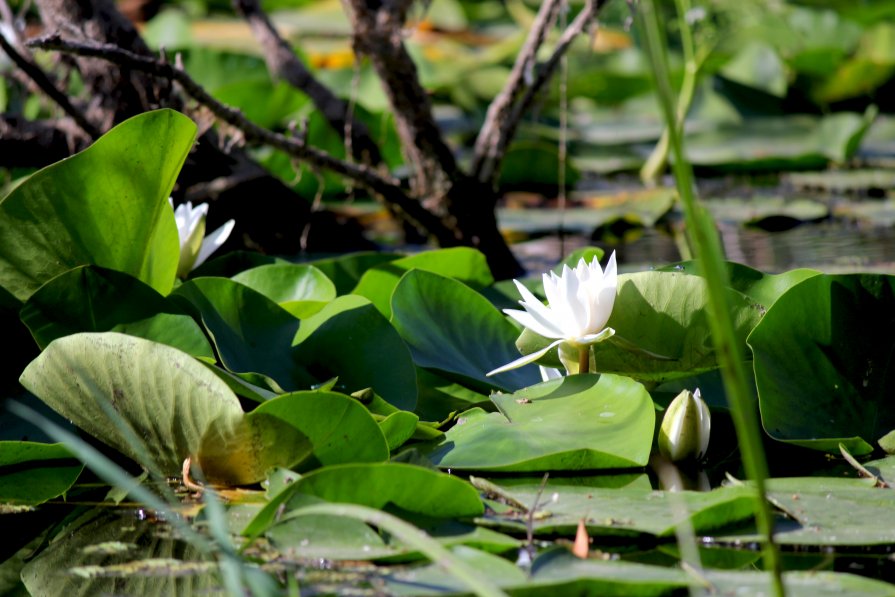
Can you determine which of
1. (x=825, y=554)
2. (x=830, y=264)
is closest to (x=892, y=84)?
(x=830, y=264)

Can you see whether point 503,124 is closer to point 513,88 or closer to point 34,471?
point 513,88

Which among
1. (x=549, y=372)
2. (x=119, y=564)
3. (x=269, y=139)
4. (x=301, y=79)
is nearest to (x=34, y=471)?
(x=119, y=564)

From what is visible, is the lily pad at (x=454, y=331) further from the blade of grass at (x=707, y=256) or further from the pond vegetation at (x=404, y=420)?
the blade of grass at (x=707, y=256)

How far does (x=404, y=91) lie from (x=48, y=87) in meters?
0.66

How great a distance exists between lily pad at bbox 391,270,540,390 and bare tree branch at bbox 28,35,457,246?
698mm

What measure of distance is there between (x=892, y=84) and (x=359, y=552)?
3.98 meters

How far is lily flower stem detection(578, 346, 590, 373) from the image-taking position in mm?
1169

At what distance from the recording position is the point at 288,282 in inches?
57.5

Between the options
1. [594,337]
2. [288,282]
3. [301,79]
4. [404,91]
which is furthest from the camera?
[301,79]

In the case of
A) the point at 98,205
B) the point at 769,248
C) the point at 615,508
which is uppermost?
the point at 98,205

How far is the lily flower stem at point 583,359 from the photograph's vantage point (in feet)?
3.84

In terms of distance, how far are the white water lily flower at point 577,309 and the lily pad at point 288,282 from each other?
1.22 ft

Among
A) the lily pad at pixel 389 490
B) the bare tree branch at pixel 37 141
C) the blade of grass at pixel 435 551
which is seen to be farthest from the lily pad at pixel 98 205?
the bare tree branch at pixel 37 141

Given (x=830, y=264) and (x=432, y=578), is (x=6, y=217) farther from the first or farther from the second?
(x=830, y=264)
